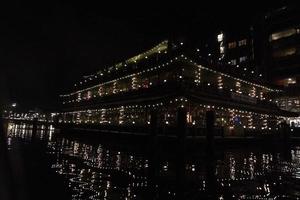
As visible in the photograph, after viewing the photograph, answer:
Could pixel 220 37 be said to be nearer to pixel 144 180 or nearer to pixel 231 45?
pixel 231 45

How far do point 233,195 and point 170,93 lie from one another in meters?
14.6

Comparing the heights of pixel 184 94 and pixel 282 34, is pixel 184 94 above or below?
below

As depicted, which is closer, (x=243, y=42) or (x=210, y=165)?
(x=210, y=165)

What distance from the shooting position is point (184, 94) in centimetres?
2250

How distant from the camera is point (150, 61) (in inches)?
1137

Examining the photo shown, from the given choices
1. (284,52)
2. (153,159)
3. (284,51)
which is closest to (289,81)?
(284,52)

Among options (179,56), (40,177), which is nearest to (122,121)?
(179,56)

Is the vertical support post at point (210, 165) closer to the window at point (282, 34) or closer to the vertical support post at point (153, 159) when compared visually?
the vertical support post at point (153, 159)

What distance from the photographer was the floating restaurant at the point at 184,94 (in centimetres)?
2491

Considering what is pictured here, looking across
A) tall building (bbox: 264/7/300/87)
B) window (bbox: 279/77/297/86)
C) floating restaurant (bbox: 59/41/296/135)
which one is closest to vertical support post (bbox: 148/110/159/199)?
floating restaurant (bbox: 59/41/296/135)

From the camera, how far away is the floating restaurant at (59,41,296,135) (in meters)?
24.9

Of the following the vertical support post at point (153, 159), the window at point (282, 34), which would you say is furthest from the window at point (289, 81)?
the vertical support post at point (153, 159)

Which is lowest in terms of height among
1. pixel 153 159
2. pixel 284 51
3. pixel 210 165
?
pixel 210 165

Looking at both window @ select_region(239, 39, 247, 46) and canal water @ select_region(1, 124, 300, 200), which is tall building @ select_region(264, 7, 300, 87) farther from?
canal water @ select_region(1, 124, 300, 200)
